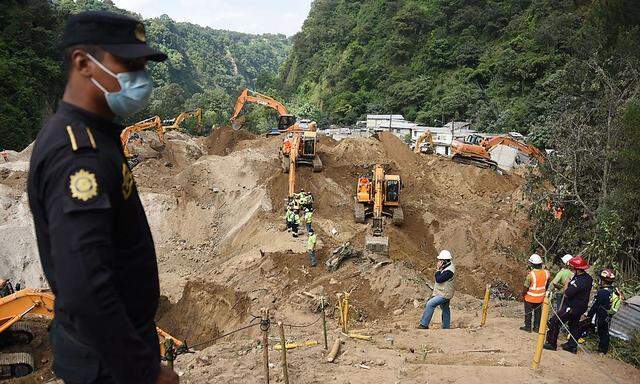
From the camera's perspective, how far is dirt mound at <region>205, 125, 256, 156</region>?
30797 mm

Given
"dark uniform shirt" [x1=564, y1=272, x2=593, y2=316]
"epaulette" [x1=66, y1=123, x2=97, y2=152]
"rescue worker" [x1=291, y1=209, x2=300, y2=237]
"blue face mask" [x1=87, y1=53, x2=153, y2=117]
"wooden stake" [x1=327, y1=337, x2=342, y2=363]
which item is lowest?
"wooden stake" [x1=327, y1=337, x2=342, y2=363]

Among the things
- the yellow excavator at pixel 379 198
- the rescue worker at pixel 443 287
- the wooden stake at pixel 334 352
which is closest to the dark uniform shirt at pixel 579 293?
the rescue worker at pixel 443 287

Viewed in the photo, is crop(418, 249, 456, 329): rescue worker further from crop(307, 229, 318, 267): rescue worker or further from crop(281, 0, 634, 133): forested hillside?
crop(281, 0, 634, 133): forested hillside

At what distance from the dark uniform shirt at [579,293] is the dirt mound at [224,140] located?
24962 mm

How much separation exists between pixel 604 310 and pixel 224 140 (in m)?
26.4

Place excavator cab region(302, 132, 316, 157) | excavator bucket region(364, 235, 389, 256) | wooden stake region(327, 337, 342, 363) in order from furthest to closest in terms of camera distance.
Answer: excavator cab region(302, 132, 316, 157) → excavator bucket region(364, 235, 389, 256) → wooden stake region(327, 337, 342, 363)

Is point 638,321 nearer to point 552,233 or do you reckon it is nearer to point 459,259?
point 552,233

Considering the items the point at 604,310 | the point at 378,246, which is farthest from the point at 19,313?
the point at 604,310

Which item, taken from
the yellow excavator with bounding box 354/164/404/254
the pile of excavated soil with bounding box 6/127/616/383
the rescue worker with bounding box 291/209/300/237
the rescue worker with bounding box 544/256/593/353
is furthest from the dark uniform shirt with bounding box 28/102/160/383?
the yellow excavator with bounding box 354/164/404/254

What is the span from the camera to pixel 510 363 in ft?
20.1

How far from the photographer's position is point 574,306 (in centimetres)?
728

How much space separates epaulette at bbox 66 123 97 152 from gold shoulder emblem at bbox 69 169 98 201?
7 cm

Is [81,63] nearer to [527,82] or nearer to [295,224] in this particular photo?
[295,224]

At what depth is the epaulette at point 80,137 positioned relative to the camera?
1.44 meters
